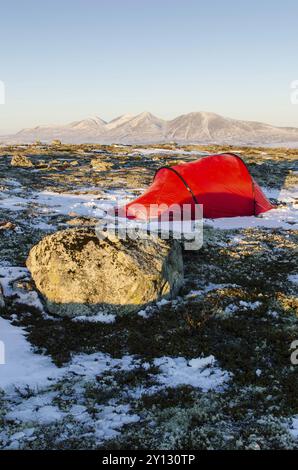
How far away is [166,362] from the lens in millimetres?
8320

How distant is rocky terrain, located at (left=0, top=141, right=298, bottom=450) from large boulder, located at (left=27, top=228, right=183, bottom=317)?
0.53 feet

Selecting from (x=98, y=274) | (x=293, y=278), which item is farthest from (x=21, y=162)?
(x=293, y=278)

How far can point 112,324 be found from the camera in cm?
991

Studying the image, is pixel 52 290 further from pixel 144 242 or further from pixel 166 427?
pixel 166 427

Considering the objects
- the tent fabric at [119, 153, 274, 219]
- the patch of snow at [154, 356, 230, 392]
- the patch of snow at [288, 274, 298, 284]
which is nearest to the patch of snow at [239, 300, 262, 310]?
the patch of snow at [288, 274, 298, 284]

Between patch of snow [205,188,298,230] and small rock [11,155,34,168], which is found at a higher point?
small rock [11,155,34,168]

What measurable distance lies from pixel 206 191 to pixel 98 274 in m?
10.4

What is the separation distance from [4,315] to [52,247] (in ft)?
7.04

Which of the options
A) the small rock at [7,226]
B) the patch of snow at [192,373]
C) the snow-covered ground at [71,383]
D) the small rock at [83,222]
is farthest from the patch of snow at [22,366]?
the small rock at [83,222]

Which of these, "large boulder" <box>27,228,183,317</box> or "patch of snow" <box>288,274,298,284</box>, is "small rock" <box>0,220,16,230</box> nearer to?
"large boulder" <box>27,228,183,317</box>

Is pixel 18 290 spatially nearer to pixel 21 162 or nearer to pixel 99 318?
pixel 99 318

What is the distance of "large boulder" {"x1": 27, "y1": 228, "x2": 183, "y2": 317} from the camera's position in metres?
10.4

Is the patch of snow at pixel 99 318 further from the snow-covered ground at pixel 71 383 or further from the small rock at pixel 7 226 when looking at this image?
the small rock at pixel 7 226
